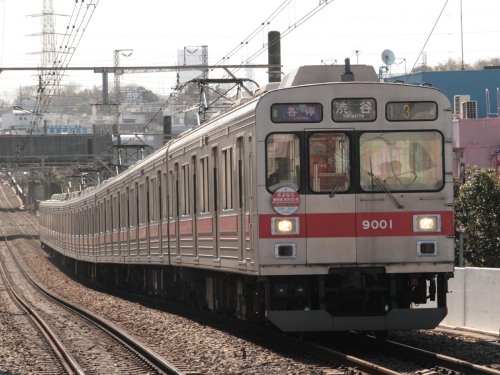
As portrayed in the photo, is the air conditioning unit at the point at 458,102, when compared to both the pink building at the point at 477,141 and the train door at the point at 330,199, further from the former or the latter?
the train door at the point at 330,199

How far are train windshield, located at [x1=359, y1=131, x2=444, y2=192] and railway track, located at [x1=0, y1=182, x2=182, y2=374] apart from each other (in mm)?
3096

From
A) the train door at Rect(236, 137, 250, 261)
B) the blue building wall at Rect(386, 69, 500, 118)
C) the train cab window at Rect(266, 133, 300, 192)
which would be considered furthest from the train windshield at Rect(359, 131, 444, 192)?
the blue building wall at Rect(386, 69, 500, 118)

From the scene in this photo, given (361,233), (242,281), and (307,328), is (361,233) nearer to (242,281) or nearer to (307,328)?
(307,328)

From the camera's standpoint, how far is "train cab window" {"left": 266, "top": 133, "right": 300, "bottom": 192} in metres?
13.5

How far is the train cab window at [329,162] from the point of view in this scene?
13.6 metres

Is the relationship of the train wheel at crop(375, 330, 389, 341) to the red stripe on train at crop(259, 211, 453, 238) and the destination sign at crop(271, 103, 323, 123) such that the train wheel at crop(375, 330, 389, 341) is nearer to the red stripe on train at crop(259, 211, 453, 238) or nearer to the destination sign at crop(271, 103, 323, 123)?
the red stripe on train at crop(259, 211, 453, 238)

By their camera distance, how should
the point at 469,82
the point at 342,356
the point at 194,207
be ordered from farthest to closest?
the point at 469,82, the point at 194,207, the point at 342,356

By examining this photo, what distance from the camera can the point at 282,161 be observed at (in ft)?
44.7

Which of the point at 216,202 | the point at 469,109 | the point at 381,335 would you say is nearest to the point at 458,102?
the point at 469,109

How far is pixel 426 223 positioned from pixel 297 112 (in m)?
1.91

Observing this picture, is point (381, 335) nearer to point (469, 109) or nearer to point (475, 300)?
point (475, 300)

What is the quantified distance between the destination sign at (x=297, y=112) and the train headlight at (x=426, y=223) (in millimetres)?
1567

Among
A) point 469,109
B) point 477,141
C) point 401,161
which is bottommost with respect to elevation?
point 401,161

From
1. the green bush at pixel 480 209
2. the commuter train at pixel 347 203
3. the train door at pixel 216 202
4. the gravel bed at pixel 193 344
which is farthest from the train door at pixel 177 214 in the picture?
the green bush at pixel 480 209
